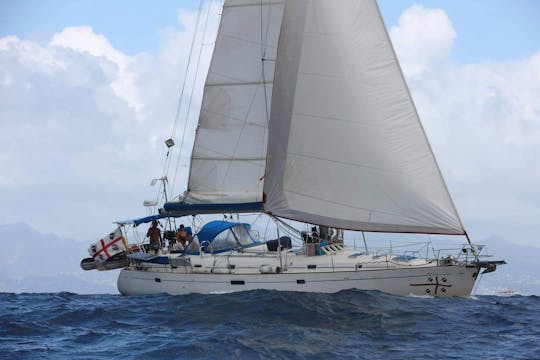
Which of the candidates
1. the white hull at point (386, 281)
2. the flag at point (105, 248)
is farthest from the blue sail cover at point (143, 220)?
the white hull at point (386, 281)

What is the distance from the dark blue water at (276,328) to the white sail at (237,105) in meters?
6.04

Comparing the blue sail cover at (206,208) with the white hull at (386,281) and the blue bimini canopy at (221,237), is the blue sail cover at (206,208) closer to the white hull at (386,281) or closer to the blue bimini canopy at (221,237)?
the blue bimini canopy at (221,237)

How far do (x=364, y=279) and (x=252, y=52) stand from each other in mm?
11247

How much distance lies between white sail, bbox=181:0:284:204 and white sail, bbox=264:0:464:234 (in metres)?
3.94

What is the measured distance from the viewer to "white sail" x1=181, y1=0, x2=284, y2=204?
1178 inches

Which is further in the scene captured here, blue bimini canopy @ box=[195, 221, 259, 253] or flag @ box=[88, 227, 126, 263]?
flag @ box=[88, 227, 126, 263]

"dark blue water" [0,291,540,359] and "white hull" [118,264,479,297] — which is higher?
"white hull" [118,264,479,297]

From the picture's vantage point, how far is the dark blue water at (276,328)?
17.4 m

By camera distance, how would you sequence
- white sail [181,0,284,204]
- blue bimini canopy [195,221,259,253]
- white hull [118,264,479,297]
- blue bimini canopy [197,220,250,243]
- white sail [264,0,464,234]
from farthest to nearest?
white sail [181,0,284,204]
blue bimini canopy [197,220,250,243]
blue bimini canopy [195,221,259,253]
white hull [118,264,479,297]
white sail [264,0,464,234]

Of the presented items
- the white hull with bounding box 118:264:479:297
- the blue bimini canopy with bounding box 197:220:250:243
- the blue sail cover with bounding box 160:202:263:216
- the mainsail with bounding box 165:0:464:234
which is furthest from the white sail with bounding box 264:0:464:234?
the blue bimini canopy with bounding box 197:220:250:243

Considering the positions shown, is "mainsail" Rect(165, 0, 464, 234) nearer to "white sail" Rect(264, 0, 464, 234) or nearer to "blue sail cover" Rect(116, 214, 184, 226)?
"white sail" Rect(264, 0, 464, 234)

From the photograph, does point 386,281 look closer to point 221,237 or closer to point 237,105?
point 221,237

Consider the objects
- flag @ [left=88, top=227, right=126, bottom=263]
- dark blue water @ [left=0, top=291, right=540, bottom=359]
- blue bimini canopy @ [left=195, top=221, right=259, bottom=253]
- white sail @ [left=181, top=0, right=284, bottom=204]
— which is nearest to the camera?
dark blue water @ [left=0, top=291, right=540, bottom=359]

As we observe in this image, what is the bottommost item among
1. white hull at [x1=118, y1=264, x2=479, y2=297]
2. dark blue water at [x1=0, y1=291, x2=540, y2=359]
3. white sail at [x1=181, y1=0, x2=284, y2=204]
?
dark blue water at [x1=0, y1=291, x2=540, y2=359]
